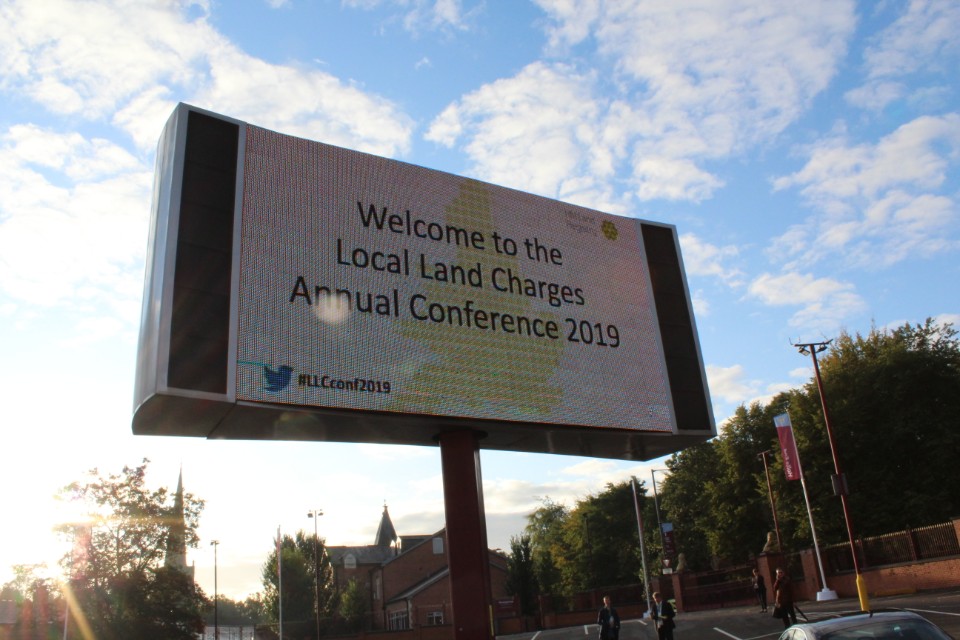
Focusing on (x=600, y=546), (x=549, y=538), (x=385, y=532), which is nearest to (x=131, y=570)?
(x=600, y=546)

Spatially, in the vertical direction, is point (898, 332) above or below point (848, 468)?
above

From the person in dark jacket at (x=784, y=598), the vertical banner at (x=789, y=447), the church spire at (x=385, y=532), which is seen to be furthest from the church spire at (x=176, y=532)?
the church spire at (x=385, y=532)

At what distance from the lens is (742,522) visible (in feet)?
154

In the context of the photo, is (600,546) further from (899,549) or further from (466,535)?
(466,535)

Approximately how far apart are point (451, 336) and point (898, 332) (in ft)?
107

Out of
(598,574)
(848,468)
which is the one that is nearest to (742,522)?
(848,468)

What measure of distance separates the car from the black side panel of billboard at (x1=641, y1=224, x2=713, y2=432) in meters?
9.55

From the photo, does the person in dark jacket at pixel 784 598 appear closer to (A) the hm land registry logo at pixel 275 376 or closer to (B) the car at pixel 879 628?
(B) the car at pixel 879 628

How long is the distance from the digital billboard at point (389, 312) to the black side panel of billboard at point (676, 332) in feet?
0.18

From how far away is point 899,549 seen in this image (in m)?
27.4

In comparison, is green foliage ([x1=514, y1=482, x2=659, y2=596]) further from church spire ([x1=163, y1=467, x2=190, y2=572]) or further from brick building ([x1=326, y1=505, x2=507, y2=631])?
church spire ([x1=163, y1=467, x2=190, y2=572])

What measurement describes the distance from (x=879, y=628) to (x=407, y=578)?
6741cm

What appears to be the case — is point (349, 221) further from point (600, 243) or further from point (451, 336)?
point (600, 243)

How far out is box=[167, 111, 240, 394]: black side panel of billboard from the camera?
11.9m
